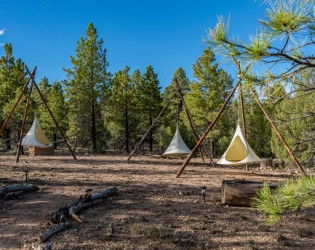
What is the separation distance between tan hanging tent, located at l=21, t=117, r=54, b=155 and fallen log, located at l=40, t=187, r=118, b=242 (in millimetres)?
12139

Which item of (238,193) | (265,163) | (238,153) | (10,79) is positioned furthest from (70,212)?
(10,79)

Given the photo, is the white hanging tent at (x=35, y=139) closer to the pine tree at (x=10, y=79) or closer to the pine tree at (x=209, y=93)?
the pine tree at (x=10, y=79)

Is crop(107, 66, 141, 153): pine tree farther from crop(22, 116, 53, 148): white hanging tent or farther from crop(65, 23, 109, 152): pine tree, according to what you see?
crop(22, 116, 53, 148): white hanging tent

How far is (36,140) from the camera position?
17.9 metres

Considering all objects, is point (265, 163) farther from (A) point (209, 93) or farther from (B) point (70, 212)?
(B) point (70, 212)

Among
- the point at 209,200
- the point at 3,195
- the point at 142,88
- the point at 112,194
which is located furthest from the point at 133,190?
the point at 142,88

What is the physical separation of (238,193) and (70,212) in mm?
3662

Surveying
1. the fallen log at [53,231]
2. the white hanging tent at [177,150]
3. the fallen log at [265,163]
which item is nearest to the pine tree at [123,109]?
the white hanging tent at [177,150]

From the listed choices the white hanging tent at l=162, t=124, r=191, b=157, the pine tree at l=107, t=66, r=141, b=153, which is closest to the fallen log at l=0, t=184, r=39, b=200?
the white hanging tent at l=162, t=124, r=191, b=157

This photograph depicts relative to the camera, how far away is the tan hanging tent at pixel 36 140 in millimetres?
17562

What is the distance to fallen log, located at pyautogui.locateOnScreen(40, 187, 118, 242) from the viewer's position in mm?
4701

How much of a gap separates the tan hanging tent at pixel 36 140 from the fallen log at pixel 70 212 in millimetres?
12139

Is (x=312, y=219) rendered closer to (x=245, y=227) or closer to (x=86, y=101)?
(x=245, y=227)

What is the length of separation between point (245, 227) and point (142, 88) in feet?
74.8
